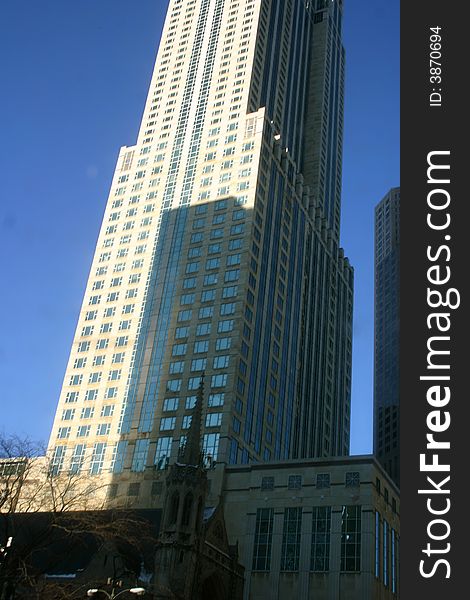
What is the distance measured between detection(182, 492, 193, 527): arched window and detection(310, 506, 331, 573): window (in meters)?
19.4

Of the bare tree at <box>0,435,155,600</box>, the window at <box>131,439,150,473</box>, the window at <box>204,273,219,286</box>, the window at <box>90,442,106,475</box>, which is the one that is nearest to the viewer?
the bare tree at <box>0,435,155,600</box>

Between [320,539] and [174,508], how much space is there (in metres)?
20.7

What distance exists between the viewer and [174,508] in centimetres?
6588

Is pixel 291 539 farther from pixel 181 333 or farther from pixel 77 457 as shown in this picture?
pixel 77 457

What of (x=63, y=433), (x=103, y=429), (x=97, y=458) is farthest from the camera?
(x=63, y=433)

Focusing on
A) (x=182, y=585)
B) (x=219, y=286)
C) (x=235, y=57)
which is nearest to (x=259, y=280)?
(x=219, y=286)

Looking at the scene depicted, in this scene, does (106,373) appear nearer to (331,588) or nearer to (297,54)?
(331,588)

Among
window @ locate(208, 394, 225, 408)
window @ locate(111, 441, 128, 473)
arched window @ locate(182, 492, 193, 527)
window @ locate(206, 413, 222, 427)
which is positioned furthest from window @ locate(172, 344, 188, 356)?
arched window @ locate(182, 492, 193, 527)

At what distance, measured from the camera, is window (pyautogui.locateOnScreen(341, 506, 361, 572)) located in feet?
250

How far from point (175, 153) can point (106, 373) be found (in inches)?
1676

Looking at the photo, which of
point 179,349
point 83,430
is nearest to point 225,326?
point 179,349

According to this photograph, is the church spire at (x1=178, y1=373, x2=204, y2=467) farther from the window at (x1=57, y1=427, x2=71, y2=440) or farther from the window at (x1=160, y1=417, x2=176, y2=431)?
the window at (x1=57, y1=427, x2=71, y2=440)

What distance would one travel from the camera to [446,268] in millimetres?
26562

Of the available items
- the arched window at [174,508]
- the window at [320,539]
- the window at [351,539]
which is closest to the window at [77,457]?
the window at [320,539]
